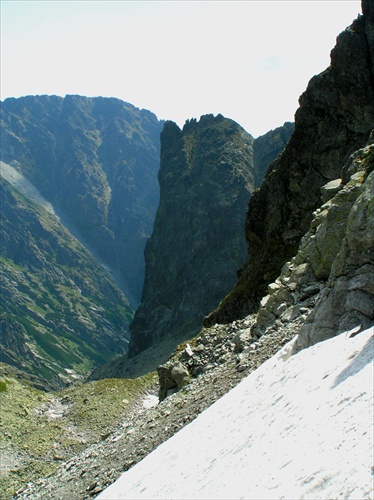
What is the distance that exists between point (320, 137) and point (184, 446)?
46.5m

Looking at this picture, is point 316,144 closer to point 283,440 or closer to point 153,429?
point 153,429

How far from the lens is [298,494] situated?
11875 millimetres

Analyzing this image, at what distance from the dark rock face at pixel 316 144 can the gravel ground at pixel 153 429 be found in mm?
21052

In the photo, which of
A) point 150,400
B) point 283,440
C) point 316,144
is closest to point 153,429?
point 283,440

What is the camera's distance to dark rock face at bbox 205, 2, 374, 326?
179 feet

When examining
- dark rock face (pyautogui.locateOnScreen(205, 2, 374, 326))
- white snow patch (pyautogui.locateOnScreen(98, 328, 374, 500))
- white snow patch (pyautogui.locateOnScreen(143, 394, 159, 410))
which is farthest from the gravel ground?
white snow patch (pyautogui.locateOnScreen(143, 394, 159, 410))

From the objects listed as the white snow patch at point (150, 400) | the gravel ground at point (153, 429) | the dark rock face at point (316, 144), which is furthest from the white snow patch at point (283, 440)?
the white snow patch at point (150, 400)

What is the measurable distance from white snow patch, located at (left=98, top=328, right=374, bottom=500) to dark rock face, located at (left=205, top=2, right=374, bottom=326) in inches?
1192

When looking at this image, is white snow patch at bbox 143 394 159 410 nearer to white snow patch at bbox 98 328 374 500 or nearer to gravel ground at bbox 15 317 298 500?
gravel ground at bbox 15 317 298 500

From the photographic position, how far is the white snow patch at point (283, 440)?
39.8 feet

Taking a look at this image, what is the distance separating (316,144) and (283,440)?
49430 millimetres

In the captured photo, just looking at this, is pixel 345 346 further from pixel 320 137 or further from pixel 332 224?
pixel 320 137

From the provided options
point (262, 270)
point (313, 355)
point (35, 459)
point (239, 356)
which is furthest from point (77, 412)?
point (313, 355)

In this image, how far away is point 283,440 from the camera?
15008 millimetres
